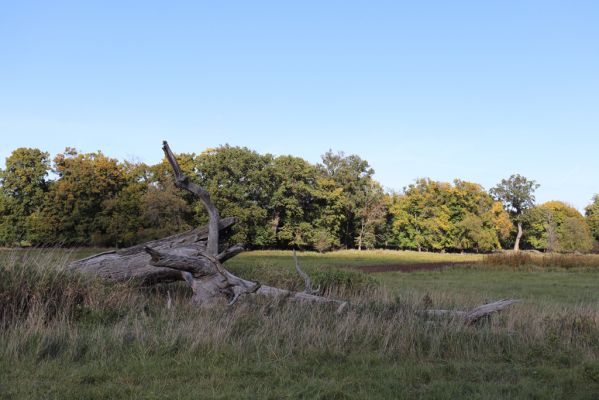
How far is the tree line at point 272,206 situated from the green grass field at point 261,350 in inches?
1153

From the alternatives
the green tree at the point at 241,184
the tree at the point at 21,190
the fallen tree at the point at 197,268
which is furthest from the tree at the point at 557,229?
the fallen tree at the point at 197,268

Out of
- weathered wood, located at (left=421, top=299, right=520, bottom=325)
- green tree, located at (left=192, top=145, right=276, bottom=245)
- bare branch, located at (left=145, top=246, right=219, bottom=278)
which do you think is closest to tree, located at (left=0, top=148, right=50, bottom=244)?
green tree, located at (left=192, top=145, right=276, bottom=245)

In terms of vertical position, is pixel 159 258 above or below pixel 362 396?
above

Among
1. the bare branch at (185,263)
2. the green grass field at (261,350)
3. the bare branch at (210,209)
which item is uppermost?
the bare branch at (210,209)

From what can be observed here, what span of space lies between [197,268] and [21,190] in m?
55.6

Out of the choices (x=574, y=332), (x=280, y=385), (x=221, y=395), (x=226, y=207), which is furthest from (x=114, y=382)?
(x=226, y=207)

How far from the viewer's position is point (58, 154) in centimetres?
5747

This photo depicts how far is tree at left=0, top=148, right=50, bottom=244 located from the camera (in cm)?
5475

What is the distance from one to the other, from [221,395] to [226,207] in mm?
56510

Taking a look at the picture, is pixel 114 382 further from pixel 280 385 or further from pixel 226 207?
pixel 226 207

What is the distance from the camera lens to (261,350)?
251 inches

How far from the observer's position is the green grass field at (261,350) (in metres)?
5.06

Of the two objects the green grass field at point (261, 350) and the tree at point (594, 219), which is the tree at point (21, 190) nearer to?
the green grass field at point (261, 350)

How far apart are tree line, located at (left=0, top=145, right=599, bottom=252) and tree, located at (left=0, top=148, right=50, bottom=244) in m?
0.11
